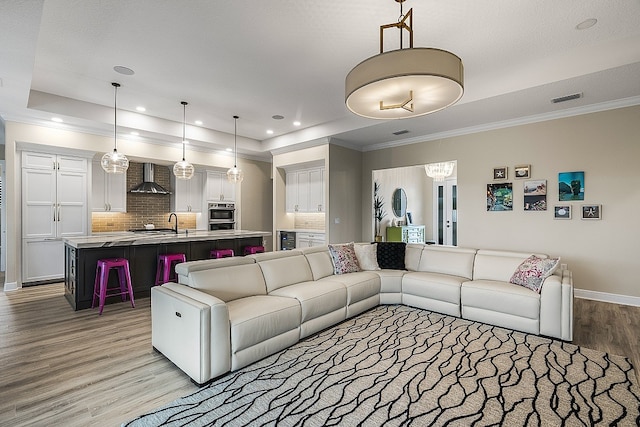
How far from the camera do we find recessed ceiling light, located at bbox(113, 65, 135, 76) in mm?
3902

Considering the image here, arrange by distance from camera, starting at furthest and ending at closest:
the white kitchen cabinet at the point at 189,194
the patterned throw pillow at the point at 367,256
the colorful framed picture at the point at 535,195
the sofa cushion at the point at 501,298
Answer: the white kitchen cabinet at the point at 189,194 → the colorful framed picture at the point at 535,195 → the patterned throw pillow at the point at 367,256 → the sofa cushion at the point at 501,298

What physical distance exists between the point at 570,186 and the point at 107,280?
6789 millimetres

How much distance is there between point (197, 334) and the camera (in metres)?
2.30

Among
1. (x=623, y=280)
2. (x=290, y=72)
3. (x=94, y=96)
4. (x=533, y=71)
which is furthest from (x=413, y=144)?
(x=94, y=96)

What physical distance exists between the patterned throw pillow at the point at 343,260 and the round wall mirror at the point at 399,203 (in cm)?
483

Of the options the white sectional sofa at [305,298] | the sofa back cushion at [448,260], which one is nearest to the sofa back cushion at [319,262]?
the white sectional sofa at [305,298]

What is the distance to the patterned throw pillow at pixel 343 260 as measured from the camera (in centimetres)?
429

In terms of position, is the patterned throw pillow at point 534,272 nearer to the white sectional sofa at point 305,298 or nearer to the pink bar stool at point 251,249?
the white sectional sofa at point 305,298

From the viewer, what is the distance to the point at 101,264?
13.2ft

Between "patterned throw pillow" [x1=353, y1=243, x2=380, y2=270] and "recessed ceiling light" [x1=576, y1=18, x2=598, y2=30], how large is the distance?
336cm

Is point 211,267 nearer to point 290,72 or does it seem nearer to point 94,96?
point 290,72

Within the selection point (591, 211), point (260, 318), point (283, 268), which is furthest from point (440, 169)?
point (260, 318)

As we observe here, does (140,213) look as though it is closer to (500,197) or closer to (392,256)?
(392,256)

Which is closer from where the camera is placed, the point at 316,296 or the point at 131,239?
the point at 316,296
